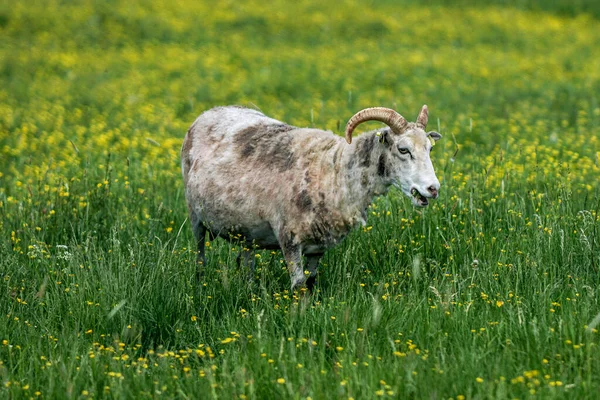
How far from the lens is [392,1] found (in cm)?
2992

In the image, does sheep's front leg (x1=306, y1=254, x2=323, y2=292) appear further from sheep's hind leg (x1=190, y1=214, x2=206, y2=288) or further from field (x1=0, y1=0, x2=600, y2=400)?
sheep's hind leg (x1=190, y1=214, x2=206, y2=288)

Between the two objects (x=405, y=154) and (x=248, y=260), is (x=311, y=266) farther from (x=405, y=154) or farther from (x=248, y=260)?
(x=405, y=154)

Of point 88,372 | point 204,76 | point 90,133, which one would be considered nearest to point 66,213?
point 88,372

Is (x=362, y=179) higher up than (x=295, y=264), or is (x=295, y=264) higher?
(x=362, y=179)

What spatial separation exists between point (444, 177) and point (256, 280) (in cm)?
243

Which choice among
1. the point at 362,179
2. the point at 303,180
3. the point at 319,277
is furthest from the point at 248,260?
the point at 362,179

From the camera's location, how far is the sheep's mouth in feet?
21.6

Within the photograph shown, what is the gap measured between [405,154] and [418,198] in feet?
1.18

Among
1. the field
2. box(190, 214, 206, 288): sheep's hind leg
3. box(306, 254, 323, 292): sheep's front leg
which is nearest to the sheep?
box(306, 254, 323, 292): sheep's front leg

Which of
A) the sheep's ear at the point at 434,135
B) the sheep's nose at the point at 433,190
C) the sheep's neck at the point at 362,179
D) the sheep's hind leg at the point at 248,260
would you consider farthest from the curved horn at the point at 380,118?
the sheep's hind leg at the point at 248,260

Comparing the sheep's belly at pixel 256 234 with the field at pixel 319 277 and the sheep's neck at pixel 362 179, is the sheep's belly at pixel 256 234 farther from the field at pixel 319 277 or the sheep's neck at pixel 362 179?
the sheep's neck at pixel 362 179

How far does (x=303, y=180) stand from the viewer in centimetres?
729

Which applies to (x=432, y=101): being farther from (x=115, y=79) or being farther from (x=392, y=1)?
(x=392, y=1)

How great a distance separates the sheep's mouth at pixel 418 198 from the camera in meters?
6.60
